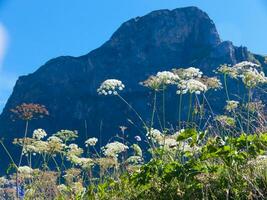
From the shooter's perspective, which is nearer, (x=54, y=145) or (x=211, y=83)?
(x=211, y=83)

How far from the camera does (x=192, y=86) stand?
6109 mm

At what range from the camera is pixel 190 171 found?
454 centimetres

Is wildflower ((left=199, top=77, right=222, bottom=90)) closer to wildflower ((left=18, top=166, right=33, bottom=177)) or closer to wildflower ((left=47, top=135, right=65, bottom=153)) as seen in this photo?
wildflower ((left=47, top=135, right=65, bottom=153))

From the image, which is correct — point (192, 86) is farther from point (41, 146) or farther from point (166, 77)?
point (41, 146)

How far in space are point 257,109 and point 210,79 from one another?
0.70m

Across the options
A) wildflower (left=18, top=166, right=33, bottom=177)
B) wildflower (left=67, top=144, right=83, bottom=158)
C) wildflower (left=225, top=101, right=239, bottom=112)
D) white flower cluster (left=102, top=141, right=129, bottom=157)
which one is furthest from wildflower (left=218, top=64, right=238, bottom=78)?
wildflower (left=18, top=166, right=33, bottom=177)

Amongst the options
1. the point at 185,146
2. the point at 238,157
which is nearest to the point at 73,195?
the point at 185,146

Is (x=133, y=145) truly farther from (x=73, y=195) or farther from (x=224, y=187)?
(x=224, y=187)

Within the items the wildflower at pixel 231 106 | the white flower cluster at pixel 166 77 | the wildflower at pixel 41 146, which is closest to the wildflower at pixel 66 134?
the wildflower at pixel 41 146

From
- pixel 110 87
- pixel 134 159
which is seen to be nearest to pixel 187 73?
pixel 110 87

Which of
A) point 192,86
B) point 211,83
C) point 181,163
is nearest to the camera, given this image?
point 181,163

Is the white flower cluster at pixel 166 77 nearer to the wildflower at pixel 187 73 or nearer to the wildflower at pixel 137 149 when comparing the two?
the wildflower at pixel 187 73

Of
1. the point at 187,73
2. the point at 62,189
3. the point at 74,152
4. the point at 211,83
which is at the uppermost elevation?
the point at 187,73

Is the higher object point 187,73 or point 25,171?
point 187,73
